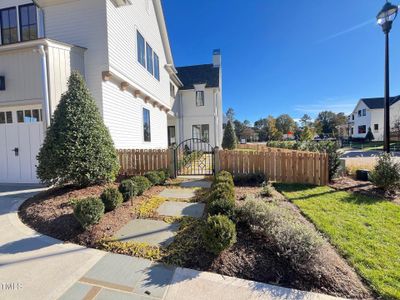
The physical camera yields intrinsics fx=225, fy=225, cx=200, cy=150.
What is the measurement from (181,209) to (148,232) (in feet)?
4.28

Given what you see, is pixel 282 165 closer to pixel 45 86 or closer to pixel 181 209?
pixel 181 209

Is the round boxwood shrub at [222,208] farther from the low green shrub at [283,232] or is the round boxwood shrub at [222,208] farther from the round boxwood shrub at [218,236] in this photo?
the round boxwood shrub at [218,236]

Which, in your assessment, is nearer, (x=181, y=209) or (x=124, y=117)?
(x=181, y=209)

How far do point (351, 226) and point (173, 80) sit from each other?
54.9 feet

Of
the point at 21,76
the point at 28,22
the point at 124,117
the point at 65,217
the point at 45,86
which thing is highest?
the point at 28,22

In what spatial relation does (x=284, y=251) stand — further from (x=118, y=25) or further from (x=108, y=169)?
(x=118, y=25)

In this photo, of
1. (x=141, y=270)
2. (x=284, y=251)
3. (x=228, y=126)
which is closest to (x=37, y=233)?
(x=141, y=270)

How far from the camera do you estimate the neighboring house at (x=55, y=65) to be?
704cm

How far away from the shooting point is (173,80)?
728 inches

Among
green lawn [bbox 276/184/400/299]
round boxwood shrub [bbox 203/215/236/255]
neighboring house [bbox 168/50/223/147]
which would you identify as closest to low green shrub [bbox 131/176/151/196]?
round boxwood shrub [bbox 203/215/236/255]

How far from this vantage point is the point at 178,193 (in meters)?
6.63

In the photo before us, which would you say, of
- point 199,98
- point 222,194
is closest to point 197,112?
point 199,98

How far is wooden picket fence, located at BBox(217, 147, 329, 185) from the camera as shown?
24.6 feet

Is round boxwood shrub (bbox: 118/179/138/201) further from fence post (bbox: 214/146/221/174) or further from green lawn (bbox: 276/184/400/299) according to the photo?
green lawn (bbox: 276/184/400/299)
